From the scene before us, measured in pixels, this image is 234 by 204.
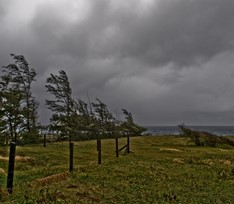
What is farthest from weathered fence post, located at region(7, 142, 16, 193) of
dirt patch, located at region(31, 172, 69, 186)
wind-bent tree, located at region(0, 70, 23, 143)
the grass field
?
wind-bent tree, located at region(0, 70, 23, 143)

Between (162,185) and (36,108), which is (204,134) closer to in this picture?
(36,108)

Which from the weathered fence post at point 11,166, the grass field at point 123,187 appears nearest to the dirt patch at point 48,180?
the grass field at point 123,187

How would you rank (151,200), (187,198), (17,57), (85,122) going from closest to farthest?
(151,200), (187,198), (17,57), (85,122)

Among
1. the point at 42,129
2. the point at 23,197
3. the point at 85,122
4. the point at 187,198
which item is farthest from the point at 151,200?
the point at 85,122

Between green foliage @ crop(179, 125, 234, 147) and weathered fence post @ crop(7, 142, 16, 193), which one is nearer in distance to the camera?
weathered fence post @ crop(7, 142, 16, 193)

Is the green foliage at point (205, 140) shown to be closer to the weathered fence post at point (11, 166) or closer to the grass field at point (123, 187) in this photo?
the grass field at point (123, 187)

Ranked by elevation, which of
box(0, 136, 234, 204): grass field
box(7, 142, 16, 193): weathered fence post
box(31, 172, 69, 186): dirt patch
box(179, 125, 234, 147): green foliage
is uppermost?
box(179, 125, 234, 147): green foliage

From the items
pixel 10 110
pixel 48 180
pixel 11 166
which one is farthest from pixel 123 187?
pixel 10 110

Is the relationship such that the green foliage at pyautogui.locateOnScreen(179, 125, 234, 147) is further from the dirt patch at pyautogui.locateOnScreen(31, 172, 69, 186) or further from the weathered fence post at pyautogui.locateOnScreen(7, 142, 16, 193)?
the weathered fence post at pyautogui.locateOnScreen(7, 142, 16, 193)

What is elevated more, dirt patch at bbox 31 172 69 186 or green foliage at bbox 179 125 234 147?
green foliage at bbox 179 125 234 147

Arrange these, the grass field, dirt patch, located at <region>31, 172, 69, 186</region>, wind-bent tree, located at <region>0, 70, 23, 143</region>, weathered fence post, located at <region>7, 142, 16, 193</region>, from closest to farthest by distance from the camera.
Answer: the grass field < weathered fence post, located at <region>7, 142, 16, 193</region> < dirt patch, located at <region>31, 172, 69, 186</region> < wind-bent tree, located at <region>0, 70, 23, 143</region>

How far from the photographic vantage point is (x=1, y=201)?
46.3 feet

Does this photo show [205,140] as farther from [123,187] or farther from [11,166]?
[11,166]

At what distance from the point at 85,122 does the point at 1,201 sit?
215ft
